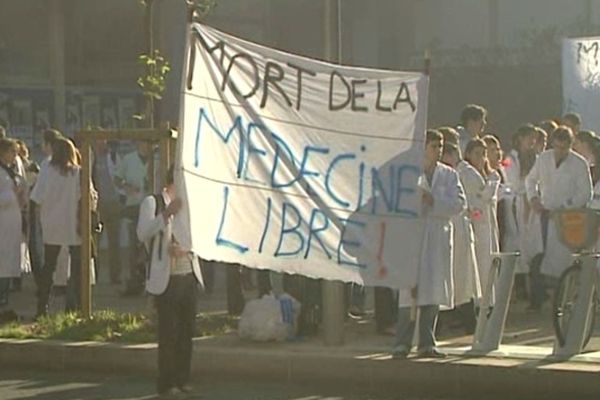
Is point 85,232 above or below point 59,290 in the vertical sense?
above

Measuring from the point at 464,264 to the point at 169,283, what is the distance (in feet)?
10.4

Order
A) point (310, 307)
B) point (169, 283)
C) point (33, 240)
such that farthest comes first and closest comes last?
point (33, 240)
point (310, 307)
point (169, 283)

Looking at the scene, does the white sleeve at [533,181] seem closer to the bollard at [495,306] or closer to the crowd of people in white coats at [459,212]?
the crowd of people in white coats at [459,212]

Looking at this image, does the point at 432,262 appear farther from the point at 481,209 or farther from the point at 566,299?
the point at 481,209

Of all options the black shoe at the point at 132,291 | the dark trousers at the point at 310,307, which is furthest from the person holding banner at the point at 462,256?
the black shoe at the point at 132,291

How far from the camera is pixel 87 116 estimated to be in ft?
86.6

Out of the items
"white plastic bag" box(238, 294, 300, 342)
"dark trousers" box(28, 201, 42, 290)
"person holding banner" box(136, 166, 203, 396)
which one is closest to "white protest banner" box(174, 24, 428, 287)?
"person holding banner" box(136, 166, 203, 396)

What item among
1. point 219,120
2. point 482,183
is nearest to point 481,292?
point 482,183

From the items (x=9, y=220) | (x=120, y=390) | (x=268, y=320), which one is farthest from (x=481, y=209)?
(x=9, y=220)

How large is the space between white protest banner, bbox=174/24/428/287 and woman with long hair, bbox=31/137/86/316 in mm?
4052

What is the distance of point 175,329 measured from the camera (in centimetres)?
1109

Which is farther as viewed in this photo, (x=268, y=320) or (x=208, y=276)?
(x=208, y=276)

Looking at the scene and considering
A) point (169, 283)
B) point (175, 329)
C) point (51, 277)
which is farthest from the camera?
point (51, 277)

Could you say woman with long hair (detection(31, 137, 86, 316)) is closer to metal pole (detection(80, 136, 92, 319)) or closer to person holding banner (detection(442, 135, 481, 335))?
metal pole (detection(80, 136, 92, 319))
